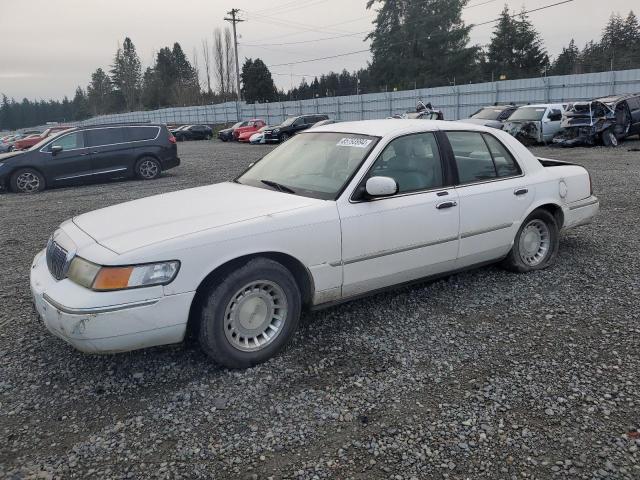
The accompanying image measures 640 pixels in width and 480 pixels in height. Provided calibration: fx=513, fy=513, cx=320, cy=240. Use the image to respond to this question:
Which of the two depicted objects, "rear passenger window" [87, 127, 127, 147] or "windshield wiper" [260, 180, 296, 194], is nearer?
"windshield wiper" [260, 180, 296, 194]

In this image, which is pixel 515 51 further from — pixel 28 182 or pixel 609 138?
pixel 28 182

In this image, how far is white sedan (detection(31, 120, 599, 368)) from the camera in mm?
3010

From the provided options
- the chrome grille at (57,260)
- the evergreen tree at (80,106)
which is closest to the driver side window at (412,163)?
the chrome grille at (57,260)

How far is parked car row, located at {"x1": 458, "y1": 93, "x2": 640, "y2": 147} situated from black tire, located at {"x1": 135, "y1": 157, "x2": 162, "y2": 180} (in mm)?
10373

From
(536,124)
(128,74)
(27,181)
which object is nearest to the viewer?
(27,181)

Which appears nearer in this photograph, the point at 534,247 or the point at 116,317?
the point at 116,317

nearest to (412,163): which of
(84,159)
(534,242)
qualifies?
(534,242)

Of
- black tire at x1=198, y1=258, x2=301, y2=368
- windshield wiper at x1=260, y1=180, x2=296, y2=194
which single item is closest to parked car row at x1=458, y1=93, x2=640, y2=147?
windshield wiper at x1=260, y1=180, x2=296, y2=194

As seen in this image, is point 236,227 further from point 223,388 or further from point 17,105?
point 17,105

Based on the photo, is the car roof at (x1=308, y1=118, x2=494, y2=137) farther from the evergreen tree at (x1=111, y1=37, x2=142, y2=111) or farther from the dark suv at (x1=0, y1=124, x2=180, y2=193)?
the evergreen tree at (x1=111, y1=37, x2=142, y2=111)

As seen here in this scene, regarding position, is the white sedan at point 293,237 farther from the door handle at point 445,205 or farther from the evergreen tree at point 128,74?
the evergreen tree at point 128,74

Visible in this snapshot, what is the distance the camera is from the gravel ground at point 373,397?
8.32 feet

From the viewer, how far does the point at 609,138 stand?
17.1m

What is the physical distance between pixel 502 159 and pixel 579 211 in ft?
3.99
